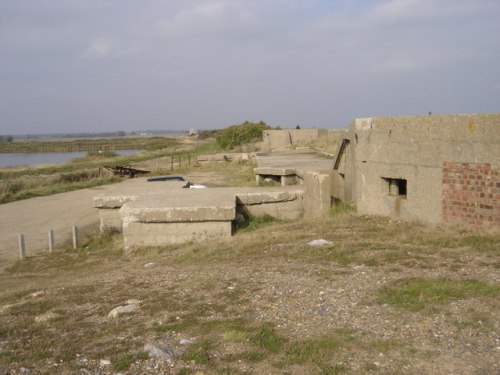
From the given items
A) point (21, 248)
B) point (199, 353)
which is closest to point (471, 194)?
point (199, 353)

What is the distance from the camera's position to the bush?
137 feet

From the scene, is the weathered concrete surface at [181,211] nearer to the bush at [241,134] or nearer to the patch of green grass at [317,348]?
the patch of green grass at [317,348]

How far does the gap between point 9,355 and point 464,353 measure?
3.41 metres

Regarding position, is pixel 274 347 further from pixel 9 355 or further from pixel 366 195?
pixel 366 195

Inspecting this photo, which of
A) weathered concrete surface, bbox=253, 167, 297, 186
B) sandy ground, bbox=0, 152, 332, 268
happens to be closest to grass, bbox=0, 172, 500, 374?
weathered concrete surface, bbox=253, 167, 297, 186

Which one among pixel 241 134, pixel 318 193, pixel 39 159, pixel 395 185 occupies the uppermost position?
pixel 241 134

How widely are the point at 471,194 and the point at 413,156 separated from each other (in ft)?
3.77

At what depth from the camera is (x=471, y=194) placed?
665cm

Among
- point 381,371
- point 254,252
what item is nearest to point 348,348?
point 381,371

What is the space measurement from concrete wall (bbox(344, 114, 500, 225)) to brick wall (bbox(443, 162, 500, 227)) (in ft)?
0.19

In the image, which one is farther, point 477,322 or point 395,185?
point 395,185

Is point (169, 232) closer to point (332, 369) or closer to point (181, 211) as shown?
point (181, 211)

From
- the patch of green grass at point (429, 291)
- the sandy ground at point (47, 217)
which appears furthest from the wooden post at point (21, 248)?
the patch of green grass at point (429, 291)

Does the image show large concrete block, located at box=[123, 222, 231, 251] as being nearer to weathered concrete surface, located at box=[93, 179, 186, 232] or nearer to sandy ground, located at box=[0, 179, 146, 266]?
weathered concrete surface, located at box=[93, 179, 186, 232]
